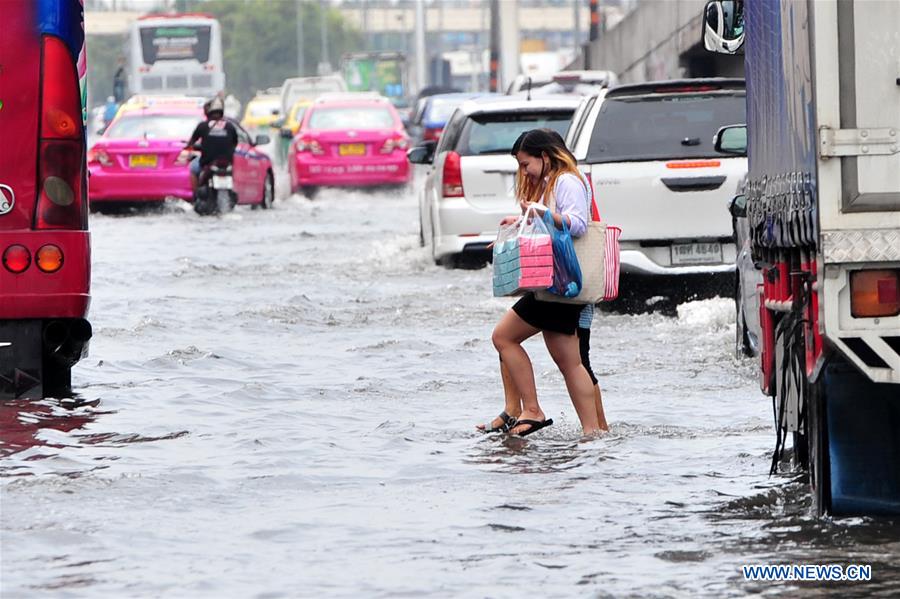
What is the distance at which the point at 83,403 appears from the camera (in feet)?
34.3

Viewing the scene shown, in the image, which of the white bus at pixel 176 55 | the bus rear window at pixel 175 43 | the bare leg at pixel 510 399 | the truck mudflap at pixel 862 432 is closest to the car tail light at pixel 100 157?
the bare leg at pixel 510 399

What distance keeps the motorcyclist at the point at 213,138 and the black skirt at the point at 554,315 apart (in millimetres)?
18121

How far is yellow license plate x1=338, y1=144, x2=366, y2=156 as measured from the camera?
33.0 m

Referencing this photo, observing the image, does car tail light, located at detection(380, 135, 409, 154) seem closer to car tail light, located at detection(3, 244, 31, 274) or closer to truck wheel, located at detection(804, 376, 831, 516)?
car tail light, located at detection(3, 244, 31, 274)

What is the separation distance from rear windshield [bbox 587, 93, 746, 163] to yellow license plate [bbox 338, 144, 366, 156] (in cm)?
1815

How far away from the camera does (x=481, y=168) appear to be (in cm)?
1817

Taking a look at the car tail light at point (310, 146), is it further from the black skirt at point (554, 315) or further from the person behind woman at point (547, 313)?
the black skirt at point (554, 315)

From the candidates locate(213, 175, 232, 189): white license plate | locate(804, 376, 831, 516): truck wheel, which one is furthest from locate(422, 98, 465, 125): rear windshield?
locate(804, 376, 831, 516): truck wheel

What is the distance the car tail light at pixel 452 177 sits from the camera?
59.7 ft

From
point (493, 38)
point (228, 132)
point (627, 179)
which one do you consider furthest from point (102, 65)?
point (627, 179)

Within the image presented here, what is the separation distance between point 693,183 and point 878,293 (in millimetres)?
8489

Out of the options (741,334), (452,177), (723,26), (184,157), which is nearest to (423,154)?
(452,177)

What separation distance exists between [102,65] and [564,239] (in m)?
145

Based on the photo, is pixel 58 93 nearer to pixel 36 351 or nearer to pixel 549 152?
pixel 36 351
